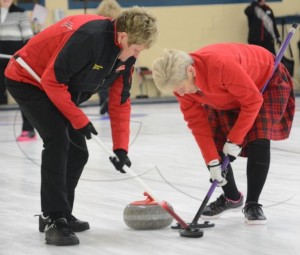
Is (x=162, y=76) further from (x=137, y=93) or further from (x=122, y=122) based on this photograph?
(x=137, y=93)

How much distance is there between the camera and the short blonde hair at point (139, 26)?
2.90 m

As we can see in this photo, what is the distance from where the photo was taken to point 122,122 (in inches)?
130

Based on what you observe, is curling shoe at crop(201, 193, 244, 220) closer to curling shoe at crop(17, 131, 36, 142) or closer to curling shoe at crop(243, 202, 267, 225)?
curling shoe at crop(243, 202, 267, 225)

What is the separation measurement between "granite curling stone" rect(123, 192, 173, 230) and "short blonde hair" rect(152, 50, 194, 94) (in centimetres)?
54

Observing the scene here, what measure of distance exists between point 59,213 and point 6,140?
3986mm

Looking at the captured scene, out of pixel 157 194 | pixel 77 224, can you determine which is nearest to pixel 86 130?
pixel 77 224

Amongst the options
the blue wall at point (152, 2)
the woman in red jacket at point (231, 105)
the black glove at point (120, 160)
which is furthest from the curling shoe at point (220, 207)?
the blue wall at point (152, 2)

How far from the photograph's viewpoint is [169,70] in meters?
3.03

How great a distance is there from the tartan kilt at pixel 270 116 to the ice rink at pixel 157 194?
39 cm

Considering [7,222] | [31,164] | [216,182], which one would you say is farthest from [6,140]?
[216,182]

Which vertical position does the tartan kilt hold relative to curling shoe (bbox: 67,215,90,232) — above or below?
above

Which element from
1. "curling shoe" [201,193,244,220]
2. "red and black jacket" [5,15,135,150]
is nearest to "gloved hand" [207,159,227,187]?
"curling shoe" [201,193,244,220]

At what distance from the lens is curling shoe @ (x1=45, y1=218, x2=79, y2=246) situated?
304cm

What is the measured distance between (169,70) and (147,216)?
2.16 feet
